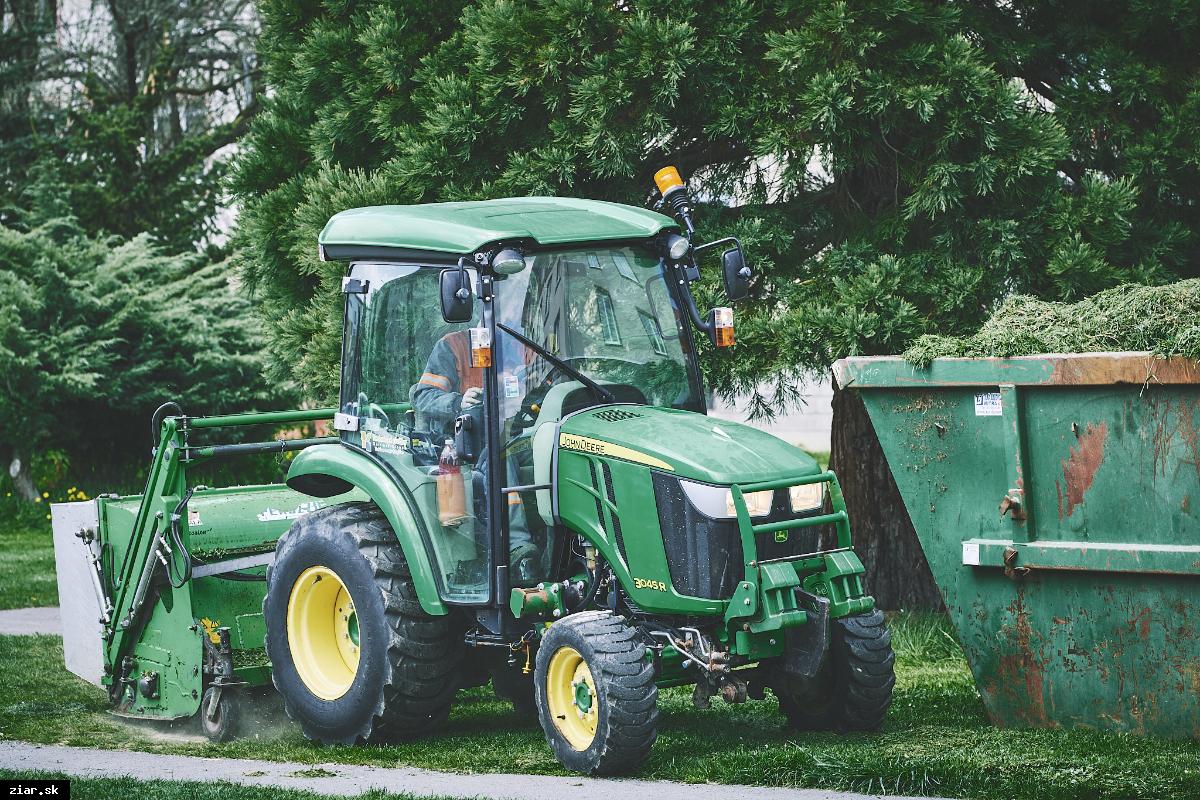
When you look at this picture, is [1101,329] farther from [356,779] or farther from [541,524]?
[356,779]

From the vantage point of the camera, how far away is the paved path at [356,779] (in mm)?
6023

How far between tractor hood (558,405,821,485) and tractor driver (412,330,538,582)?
1.23 feet

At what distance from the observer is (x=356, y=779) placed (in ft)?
21.5

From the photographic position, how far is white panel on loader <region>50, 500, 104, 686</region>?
8.87m

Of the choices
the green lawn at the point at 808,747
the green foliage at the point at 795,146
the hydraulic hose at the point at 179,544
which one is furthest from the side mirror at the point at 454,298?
the green foliage at the point at 795,146

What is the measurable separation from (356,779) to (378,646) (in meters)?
0.73

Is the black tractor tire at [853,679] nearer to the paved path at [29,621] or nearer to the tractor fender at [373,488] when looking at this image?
the tractor fender at [373,488]

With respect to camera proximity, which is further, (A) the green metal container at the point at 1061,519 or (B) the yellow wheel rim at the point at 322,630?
(B) the yellow wheel rim at the point at 322,630

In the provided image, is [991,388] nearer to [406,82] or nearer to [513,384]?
[513,384]

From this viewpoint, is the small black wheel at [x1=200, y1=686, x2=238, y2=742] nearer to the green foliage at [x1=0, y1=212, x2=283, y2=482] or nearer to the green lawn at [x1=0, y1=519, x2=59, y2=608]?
the green lawn at [x1=0, y1=519, x2=59, y2=608]

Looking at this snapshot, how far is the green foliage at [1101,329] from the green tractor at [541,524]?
96 centimetres

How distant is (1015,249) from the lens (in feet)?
30.7

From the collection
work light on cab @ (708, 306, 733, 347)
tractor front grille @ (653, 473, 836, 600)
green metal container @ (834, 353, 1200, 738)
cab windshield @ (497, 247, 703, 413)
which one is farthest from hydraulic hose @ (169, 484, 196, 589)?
green metal container @ (834, 353, 1200, 738)

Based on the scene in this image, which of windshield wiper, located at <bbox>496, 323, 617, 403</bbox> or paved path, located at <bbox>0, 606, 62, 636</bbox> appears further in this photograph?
paved path, located at <bbox>0, 606, 62, 636</bbox>
